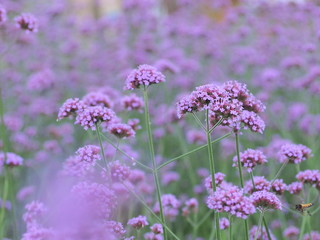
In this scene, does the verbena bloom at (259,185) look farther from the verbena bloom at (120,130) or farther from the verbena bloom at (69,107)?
the verbena bloom at (69,107)

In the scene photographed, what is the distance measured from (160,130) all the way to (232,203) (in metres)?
2.18

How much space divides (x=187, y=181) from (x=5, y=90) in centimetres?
231

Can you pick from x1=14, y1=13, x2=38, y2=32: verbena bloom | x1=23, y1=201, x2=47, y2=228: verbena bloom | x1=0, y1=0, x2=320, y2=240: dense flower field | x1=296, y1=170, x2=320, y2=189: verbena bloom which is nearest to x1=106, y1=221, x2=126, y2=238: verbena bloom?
x1=0, y1=0, x2=320, y2=240: dense flower field

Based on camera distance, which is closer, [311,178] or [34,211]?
[311,178]

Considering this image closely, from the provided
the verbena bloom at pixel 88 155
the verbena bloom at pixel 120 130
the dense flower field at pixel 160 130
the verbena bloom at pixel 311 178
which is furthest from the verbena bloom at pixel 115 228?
the verbena bloom at pixel 311 178

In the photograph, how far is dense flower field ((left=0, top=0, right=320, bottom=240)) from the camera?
1.57 metres

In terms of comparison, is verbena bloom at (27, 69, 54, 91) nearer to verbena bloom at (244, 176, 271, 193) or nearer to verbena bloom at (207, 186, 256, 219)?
verbena bloom at (244, 176, 271, 193)

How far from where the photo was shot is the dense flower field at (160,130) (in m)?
1.57

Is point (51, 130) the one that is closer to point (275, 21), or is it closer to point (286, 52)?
point (286, 52)

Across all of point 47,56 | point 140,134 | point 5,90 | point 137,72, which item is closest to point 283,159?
point 137,72

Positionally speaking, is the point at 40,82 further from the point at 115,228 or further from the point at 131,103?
the point at 115,228

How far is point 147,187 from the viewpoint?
9.21ft

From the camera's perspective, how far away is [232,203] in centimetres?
136

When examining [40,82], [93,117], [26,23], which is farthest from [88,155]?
[40,82]
